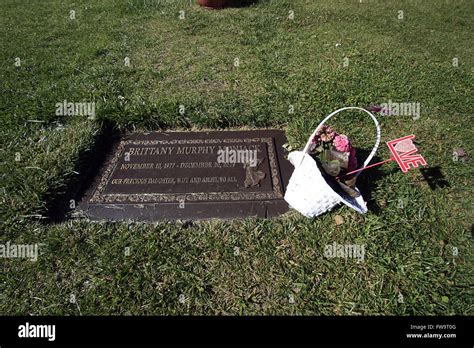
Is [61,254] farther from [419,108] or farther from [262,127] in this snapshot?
[419,108]

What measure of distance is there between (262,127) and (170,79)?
6.43ft

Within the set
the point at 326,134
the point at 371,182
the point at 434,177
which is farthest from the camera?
the point at 434,177

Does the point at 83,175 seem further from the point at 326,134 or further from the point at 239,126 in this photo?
the point at 326,134

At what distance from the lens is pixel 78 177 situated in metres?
3.63

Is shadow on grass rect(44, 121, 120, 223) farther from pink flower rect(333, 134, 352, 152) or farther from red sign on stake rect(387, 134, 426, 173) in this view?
red sign on stake rect(387, 134, 426, 173)

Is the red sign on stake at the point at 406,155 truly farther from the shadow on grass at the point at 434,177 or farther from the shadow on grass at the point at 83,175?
the shadow on grass at the point at 83,175

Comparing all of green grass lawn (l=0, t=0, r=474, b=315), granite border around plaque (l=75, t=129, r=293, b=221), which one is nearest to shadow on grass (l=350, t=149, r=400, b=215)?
green grass lawn (l=0, t=0, r=474, b=315)

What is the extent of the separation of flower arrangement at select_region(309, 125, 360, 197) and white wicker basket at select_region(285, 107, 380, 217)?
0.53 ft

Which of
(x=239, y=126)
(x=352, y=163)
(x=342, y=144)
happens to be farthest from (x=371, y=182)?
(x=239, y=126)

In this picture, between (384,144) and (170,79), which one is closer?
(384,144)

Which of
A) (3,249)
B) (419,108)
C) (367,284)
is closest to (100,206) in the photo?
(3,249)

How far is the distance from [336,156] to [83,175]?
275cm

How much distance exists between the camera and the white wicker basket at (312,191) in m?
2.86

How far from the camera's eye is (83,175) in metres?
3.68
